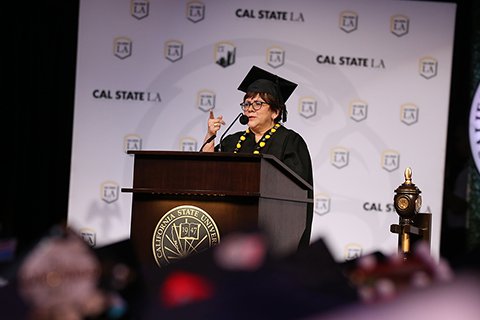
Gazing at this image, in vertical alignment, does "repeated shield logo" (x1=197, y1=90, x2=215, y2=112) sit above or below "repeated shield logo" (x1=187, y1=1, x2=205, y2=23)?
below

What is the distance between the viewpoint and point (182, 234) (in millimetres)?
1861

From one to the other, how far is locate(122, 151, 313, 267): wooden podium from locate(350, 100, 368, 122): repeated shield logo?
9.22 ft

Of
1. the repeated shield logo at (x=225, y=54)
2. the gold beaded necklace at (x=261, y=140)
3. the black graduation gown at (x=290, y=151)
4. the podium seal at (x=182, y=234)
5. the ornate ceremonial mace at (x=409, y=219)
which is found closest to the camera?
the podium seal at (x=182, y=234)

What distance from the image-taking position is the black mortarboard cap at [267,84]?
3387 millimetres

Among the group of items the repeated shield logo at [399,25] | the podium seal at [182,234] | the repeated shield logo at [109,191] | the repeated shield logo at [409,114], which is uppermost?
the repeated shield logo at [399,25]

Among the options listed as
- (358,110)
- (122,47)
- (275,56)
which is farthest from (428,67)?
(122,47)

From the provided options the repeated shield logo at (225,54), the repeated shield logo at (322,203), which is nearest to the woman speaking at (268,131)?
the repeated shield logo at (225,54)

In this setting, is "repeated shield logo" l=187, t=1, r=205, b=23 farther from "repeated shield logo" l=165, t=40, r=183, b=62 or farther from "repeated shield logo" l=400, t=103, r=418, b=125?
"repeated shield logo" l=400, t=103, r=418, b=125

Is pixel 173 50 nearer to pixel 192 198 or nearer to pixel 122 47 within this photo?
pixel 122 47

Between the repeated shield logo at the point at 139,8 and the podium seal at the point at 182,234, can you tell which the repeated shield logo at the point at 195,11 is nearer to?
the repeated shield logo at the point at 139,8

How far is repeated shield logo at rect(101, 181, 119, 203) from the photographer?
186 inches

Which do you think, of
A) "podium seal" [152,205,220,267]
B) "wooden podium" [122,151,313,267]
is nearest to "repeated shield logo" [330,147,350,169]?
"wooden podium" [122,151,313,267]

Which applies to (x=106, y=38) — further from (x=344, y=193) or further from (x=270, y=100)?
(x=344, y=193)

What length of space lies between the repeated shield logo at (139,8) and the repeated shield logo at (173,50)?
0.40m
